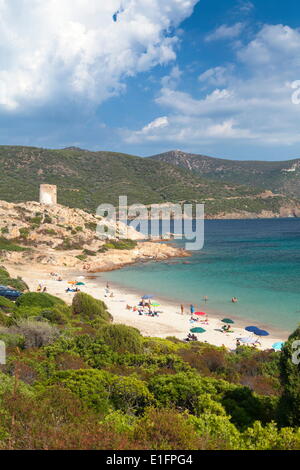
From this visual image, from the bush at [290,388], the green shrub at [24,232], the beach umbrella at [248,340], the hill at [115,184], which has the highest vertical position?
the hill at [115,184]

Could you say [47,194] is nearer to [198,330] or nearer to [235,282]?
[235,282]

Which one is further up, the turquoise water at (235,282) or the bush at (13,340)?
the bush at (13,340)

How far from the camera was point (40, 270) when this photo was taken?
3991 centimetres

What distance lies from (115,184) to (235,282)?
10298 cm

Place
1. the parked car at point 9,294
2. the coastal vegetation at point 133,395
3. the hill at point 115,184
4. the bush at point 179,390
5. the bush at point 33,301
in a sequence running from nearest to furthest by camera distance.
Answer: the coastal vegetation at point 133,395
the bush at point 179,390
the bush at point 33,301
the parked car at point 9,294
the hill at point 115,184

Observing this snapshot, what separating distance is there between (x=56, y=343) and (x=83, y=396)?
4486mm

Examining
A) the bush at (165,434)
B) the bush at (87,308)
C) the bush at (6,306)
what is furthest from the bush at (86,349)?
the bush at (87,308)

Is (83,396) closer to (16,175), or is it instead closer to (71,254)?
(71,254)

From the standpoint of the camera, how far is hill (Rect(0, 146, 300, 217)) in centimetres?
10461

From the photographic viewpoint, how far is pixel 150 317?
22.7 meters

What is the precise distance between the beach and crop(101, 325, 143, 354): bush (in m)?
6.17

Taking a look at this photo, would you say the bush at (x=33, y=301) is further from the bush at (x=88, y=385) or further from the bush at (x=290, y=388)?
the bush at (x=290, y=388)

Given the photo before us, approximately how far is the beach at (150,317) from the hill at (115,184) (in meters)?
56.6

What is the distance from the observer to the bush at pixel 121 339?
12.1 meters
